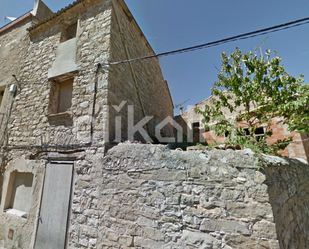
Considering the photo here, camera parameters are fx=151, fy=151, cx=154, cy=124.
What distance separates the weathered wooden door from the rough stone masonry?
11.3 inches

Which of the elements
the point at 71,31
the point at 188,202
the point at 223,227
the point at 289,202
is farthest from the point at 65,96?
the point at 289,202

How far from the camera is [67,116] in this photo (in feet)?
13.1

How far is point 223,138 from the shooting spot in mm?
7328

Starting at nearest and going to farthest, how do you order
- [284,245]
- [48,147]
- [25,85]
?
[284,245]
[48,147]
[25,85]

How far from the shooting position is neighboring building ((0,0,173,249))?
3.50 metres

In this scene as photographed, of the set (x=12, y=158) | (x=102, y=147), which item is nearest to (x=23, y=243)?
(x=12, y=158)

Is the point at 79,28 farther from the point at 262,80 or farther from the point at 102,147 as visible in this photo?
the point at 262,80

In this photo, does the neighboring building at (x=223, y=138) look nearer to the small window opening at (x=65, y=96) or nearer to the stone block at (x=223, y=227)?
the stone block at (x=223, y=227)

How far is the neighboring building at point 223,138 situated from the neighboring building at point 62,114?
260 centimetres

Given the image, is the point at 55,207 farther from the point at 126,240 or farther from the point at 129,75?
the point at 129,75

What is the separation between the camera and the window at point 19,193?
413 cm

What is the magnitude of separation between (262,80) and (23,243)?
22.6 feet

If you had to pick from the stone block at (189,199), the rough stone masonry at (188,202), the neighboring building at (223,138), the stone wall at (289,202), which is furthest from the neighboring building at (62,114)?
the stone wall at (289,202)

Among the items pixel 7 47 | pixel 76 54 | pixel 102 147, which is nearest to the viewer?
pixel 102 147
